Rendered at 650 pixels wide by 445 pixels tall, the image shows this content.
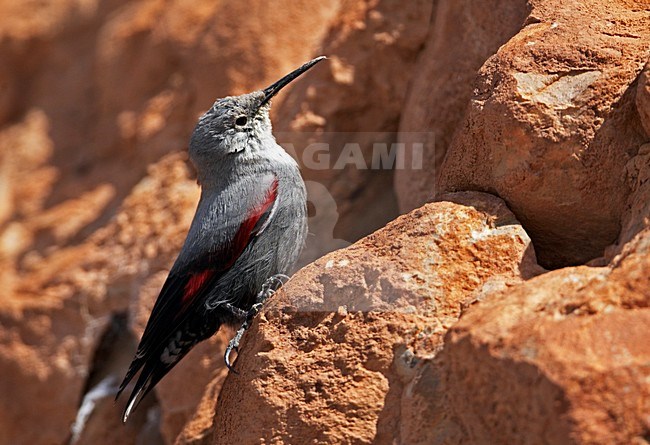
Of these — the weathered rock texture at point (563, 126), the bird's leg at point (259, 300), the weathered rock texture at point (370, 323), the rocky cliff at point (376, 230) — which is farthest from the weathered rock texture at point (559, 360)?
the bird's leg at point (259, 300)

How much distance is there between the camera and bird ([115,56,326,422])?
11.9ft

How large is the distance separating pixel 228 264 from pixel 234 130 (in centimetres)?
76

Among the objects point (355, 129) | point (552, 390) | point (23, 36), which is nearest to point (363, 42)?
point (355, 129)

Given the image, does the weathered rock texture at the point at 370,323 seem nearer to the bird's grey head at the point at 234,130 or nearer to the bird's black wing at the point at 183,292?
the bird's black wing at the point at 183,292

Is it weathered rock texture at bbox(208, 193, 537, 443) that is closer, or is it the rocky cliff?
the rocky cliff

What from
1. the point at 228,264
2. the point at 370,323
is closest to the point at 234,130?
the point at 228,264

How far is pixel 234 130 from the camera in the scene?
4.13m

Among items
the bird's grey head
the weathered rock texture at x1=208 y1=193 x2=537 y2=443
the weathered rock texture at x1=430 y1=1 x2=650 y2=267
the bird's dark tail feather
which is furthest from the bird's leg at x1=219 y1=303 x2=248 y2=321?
the weathered rock texture at x1=430 y1=1 x2=650 y2=267

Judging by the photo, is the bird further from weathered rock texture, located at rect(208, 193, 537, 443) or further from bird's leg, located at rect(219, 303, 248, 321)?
weathered rock texture, located at rect(208, 193, 537, 443)

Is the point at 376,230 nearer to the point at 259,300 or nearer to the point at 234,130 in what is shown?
the point at 259,300

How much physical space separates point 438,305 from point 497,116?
2.38 ft

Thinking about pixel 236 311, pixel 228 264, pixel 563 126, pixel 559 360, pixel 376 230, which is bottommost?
pixel 559 360

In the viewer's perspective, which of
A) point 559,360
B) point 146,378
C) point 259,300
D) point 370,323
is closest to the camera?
point 559,360

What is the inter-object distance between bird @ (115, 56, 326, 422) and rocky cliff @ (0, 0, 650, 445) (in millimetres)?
241
